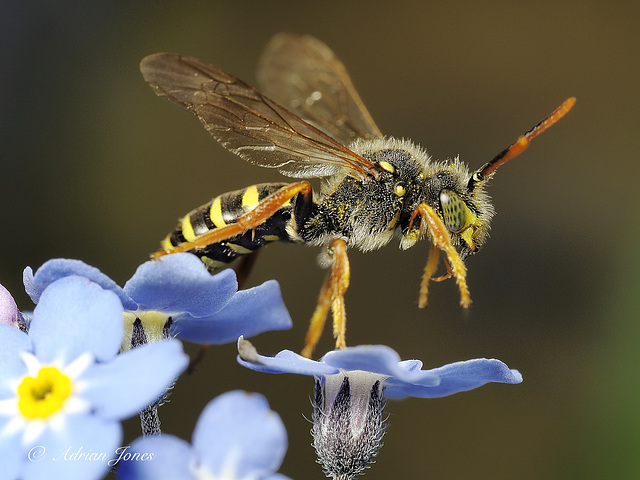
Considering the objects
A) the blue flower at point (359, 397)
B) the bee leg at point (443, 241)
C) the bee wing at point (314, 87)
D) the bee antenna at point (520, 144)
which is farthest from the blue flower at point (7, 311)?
the bee wing at point (314, 87)

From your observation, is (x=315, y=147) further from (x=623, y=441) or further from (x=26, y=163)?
(x=26, y=163)

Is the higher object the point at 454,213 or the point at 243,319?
the point at 454,213

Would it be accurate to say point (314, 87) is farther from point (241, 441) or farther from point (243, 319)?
point (241, 441)

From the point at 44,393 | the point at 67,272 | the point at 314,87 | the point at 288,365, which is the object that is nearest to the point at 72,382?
the point at 44,393

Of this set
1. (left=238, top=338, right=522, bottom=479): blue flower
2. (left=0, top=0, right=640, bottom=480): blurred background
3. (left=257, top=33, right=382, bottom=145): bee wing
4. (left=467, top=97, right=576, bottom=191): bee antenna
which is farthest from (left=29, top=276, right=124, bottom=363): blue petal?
(left=0, top=0, right=640, bottom=480): blurred background

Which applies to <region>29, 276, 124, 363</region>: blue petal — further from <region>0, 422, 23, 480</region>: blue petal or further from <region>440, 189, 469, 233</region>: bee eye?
<region>440, 189, 469, 233</region>: bee eye

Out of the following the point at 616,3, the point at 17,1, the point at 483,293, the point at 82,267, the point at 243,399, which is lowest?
the point at 243,399

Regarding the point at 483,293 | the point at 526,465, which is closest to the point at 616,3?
the point at 483,293
